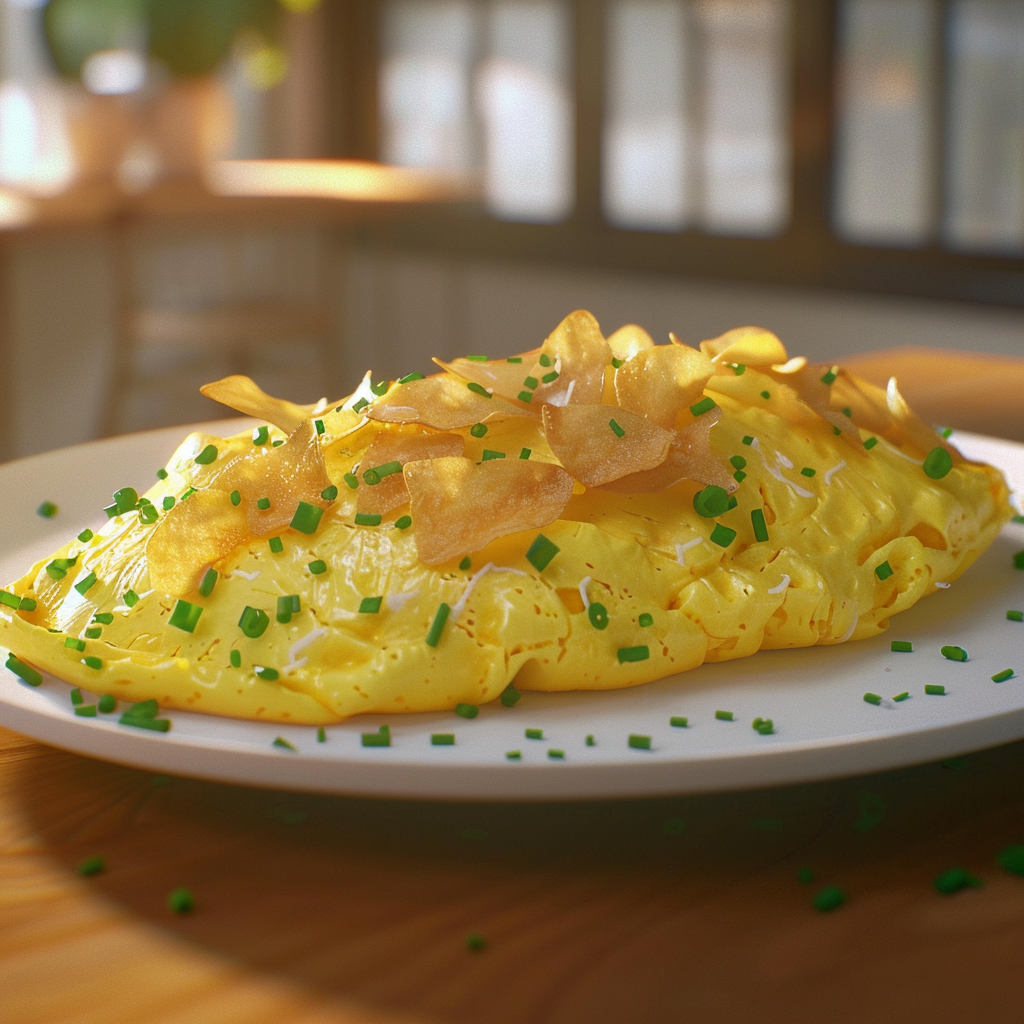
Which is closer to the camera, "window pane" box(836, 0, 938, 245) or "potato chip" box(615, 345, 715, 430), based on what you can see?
A: "potato chip" box(615, 345, 715, 430)

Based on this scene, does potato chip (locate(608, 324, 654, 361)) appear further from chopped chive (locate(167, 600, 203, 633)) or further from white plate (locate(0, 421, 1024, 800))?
chopped chive (locate(167, 600, 203, 633))

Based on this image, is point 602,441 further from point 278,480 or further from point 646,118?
point 646,118

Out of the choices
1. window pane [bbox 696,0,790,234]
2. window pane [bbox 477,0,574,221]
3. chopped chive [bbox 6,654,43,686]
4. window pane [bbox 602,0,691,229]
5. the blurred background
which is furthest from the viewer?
window pane [bbox 477,0,574,221]

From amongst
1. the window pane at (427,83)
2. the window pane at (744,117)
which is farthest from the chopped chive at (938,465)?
the window pane at (427,83)

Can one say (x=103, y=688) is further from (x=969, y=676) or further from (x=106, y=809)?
(x=969, y=676)

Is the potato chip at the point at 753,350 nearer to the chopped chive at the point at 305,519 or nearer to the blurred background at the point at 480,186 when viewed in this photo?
the chopped chive at the point at 305,519

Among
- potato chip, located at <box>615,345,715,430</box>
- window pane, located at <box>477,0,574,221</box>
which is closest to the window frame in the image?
window pane, located at <box>477,0,574,221</box>
